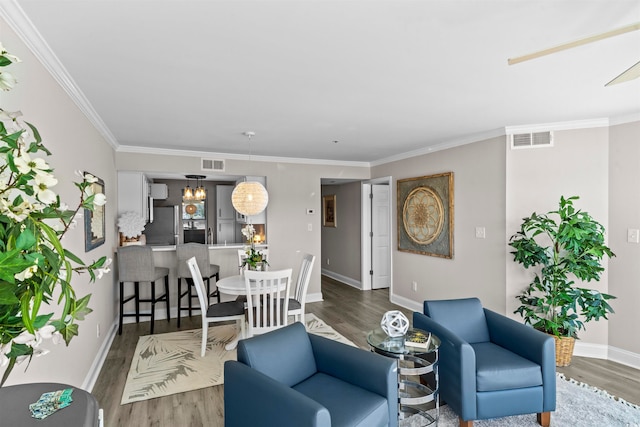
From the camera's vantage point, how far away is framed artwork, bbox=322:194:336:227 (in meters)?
7.77

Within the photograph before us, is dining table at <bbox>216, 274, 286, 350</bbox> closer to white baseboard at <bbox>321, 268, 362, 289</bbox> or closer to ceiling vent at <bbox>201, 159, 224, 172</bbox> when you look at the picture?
ceiling vent at <bbox>201, 159, 224, 172</bbox>

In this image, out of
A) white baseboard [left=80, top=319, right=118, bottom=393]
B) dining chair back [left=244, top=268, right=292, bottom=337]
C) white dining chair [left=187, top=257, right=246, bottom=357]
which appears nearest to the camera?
white baseboard [left=80, top=319, right=118, bottom=393]

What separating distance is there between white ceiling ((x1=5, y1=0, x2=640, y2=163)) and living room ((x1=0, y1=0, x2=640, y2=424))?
10.9 inches

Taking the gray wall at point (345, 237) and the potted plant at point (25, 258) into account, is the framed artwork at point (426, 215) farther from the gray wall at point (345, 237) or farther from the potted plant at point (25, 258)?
the potted plant at point (25, 258)

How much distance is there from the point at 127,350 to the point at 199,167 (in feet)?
8.49

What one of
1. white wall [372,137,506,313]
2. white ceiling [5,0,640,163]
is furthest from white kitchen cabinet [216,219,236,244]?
white wall [372,137,506,313]

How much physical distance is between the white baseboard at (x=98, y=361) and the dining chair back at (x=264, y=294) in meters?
1.38

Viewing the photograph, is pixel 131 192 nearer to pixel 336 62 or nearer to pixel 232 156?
pixel 232 156

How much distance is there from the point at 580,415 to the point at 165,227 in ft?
24.2

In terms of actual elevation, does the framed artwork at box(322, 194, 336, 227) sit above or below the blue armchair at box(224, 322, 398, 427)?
above

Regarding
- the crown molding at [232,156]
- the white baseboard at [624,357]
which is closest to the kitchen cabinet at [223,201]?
the crown molding at [232,156]

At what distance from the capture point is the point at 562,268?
3.53m

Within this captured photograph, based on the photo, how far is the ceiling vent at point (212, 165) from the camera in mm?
5215

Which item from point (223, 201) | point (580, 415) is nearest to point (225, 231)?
point (223, 201)
